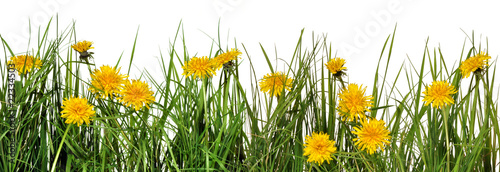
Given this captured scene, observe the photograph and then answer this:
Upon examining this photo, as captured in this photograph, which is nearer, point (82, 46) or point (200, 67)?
point (200, 67)

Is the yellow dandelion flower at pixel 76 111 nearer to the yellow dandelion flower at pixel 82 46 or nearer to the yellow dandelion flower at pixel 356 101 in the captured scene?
the yellow dandelion flower at pixel 82 46

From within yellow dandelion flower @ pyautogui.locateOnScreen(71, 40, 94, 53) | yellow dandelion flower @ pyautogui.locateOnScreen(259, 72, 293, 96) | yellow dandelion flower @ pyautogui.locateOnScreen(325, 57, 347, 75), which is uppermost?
yellow dandelion flower @ pyautogui.locateOnScreen(71, 40, 94, 53)

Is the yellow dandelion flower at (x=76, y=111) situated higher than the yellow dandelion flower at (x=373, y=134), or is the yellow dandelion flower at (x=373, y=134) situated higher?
the yellow dandelion flower at (x=76, y=111)

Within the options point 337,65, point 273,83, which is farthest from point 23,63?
point 337,65

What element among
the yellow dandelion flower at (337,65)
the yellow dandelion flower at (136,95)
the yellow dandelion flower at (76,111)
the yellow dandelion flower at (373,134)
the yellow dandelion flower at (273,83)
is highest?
the yellow dandelion flower at (337,65)

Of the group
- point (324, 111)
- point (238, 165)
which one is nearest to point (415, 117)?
point (324, 111)

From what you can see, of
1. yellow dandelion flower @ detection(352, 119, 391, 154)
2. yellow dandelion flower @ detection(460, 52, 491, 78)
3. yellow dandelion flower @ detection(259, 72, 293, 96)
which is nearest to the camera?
yellow dandelion flower @ detection(352, 119, 391, 154)

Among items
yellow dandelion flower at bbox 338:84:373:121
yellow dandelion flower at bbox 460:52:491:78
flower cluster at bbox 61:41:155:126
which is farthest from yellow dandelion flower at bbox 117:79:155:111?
yellow dandelion flower at bbox 460:52:491:78

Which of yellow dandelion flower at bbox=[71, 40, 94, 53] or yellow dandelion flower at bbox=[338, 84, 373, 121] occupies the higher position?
yellow dandelion flower at bbox=[71, 40, 94, 53]

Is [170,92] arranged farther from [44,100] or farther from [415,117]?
[415,117]

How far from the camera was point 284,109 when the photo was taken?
118 centimetres

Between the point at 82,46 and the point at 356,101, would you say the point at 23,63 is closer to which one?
the point at 82,46

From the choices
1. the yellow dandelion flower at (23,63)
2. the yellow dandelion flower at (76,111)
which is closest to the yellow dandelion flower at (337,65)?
the yellow dandelion flower at (76,111)

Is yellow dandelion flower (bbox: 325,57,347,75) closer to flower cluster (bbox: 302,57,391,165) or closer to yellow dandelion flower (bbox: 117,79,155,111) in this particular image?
Result: flower cluster (bbox: 302,57,391,165)
